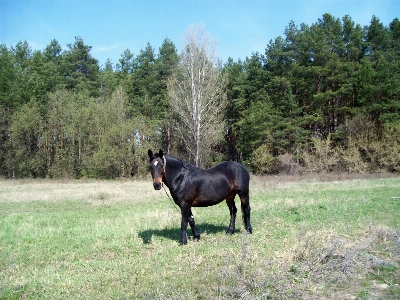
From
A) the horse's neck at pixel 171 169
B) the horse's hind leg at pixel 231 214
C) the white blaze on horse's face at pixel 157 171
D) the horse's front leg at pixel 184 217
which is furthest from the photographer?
the horse's hind leg at pixel 231 214

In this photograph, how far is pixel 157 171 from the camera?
7.36 meters

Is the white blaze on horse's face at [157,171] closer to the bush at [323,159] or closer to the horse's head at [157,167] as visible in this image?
the horse's head at [157,167]

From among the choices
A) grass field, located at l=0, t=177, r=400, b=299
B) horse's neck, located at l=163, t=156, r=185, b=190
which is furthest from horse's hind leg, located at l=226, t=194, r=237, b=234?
horse's neck, located at l=163, t=156, r=185, b=190

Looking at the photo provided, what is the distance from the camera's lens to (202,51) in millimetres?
30453

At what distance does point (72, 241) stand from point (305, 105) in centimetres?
3989

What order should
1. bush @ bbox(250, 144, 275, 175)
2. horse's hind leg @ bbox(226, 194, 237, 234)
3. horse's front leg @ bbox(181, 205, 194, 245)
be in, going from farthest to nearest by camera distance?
1. bush @ bbox(250, 144, 275, 175)
2. horse's hind leg @ bbox(226, 194, 237, 234)
3. horse's front leg @ bbox(181, 205, 194, 245)

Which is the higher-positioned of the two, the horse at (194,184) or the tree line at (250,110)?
the tree line at (250,110)

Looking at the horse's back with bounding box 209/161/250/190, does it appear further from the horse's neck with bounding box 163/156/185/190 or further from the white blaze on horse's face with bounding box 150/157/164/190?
the white blaze on horse's face with bounding box 150/157/164/190

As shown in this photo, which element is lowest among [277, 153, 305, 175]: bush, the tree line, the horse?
[277, 153, 305, 175]: bush

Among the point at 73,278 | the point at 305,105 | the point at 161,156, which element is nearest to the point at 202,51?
the point at 305,105

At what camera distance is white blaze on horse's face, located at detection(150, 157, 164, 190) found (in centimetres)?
723

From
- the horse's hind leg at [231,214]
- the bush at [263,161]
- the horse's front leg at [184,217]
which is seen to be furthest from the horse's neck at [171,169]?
the bush at [263,161]

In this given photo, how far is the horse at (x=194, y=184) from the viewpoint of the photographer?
25.1 ft

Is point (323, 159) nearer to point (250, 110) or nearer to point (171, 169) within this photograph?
point (250, 110)
